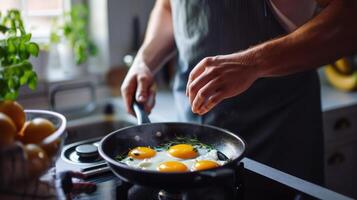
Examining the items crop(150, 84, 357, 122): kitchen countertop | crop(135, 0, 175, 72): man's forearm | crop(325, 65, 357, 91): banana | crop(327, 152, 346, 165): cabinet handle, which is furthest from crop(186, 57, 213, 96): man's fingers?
crop(325, 65, 357, 91): banana

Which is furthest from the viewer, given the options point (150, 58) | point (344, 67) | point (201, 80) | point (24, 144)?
point (344, 67)

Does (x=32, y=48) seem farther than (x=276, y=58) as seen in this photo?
No

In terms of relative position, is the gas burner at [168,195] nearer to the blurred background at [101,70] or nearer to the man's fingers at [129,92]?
the man's fingers at [129,92]

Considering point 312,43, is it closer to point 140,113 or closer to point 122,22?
point 140,113

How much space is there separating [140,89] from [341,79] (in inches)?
44.6

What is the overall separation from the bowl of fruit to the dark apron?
518mm

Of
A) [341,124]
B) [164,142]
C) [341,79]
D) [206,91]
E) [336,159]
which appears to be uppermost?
[206,91]

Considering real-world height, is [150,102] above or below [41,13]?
below

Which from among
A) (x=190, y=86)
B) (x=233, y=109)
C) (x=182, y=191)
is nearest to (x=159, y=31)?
(x=233, y=109)

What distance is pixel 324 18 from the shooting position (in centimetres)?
82

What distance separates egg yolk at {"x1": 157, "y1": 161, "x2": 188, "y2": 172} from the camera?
70cm

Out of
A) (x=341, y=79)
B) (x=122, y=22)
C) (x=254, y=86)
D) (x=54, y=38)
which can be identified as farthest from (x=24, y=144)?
(x=341, y=79)

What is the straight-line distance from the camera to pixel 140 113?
967 mm

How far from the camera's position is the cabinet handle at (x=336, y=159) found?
5.47ft
